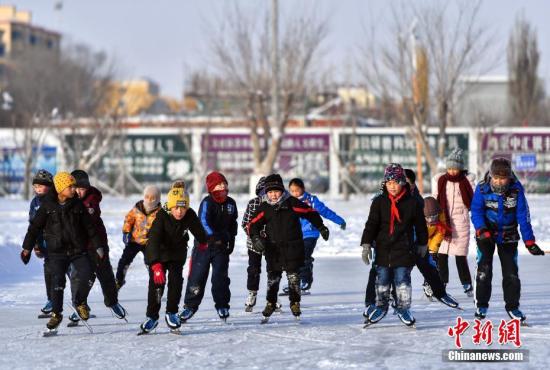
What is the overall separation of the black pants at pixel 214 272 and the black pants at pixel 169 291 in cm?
50

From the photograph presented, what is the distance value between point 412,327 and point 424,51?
73.4ft

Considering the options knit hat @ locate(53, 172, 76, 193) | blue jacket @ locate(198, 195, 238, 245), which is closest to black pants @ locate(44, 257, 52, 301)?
knit hat @ locate(53, 172, 76, 193)

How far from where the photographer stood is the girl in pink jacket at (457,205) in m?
11.9

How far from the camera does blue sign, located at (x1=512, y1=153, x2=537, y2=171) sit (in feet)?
120

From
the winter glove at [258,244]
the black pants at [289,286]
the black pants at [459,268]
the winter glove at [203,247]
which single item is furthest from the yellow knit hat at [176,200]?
the black pants at [459,268]

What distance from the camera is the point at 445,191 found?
1198cm

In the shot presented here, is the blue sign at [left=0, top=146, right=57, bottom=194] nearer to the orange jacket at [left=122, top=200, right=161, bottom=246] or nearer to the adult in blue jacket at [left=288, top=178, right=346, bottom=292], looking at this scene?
the adult in blue jacket at [left=288, top=178, right=346, bottom=292]

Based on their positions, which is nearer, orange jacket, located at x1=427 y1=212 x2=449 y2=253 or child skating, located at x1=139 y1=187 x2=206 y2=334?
child skating, located at x1=139 y1=187 x2=206 y2=334

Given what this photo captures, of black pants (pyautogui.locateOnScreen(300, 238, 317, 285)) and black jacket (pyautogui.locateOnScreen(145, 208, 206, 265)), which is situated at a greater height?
black jacket (pyautogui.locateOnScreen(145, 208, 206, 265))

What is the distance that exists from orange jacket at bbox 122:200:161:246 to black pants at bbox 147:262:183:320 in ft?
7.13

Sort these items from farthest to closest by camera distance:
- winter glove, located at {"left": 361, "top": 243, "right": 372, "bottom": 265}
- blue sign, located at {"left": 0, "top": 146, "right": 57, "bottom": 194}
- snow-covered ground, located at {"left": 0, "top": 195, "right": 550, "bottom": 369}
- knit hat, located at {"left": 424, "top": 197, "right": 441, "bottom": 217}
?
blue sign, located at {"left": 0, "top": 146, "right": 57, "bottom": 194} → knit hat, located at {"left": 424, "top": 197, "right": 441, "bottom": 217} → winter glove, located at {"left": 361, "top": 243, "right": 372, "bottom": 265} → snow-covered ground, located at {"left": 0, "top": 195, "right": 550, "bottom": 369}

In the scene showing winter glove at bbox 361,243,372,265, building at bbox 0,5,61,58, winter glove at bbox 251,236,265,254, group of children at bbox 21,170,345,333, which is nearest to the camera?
winter glove at bbox 361,243,372,265

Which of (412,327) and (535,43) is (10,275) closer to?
(412,327)

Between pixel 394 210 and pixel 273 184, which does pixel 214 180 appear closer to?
pixel 273 184
